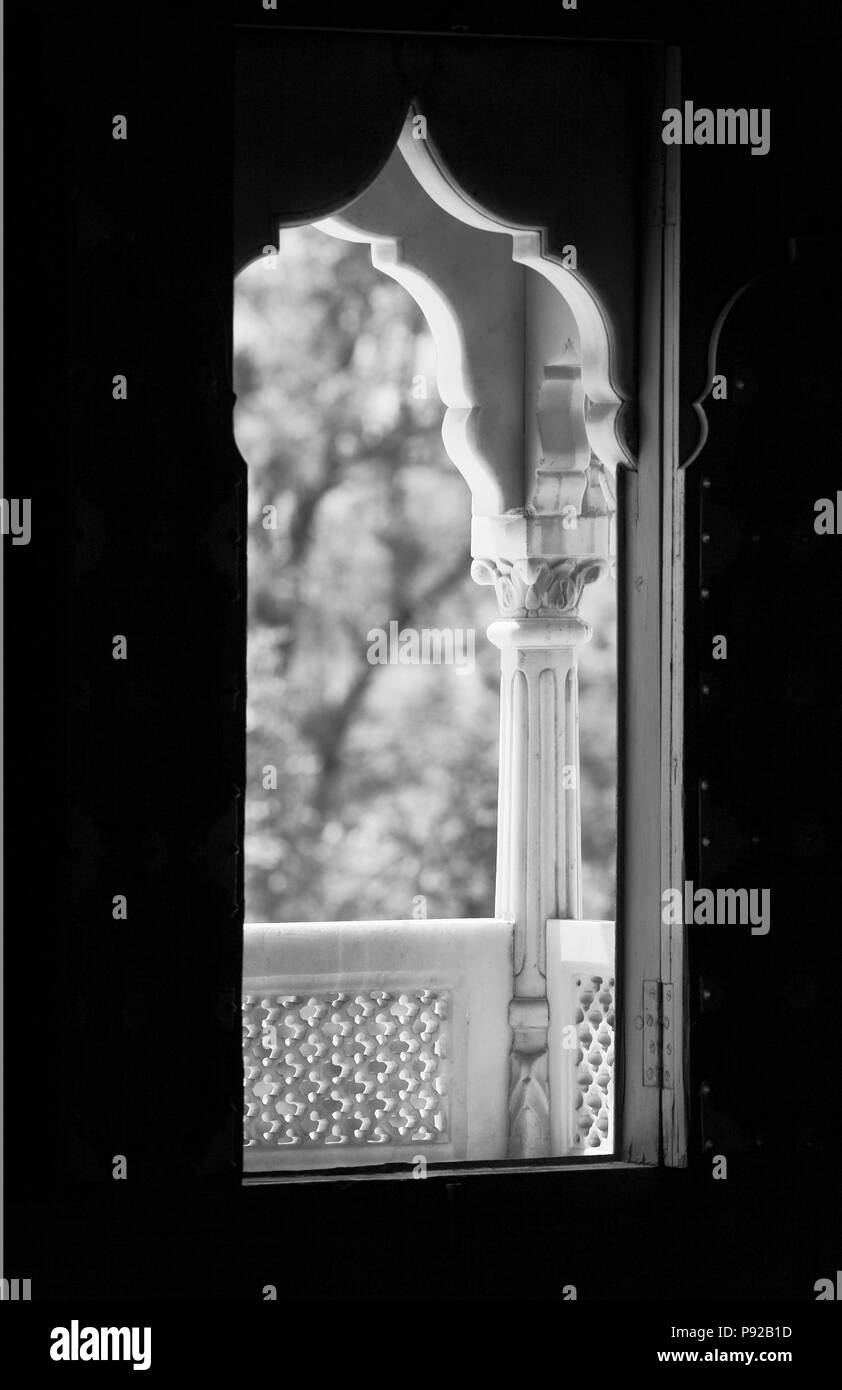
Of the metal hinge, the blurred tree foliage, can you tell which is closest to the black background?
the metal hinge

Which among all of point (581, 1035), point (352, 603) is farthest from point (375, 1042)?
point (352, 603)

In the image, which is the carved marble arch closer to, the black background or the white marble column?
the white marble column

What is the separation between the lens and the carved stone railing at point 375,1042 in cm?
593

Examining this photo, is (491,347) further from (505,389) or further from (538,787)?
(538,787)

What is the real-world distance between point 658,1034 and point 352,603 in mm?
11984

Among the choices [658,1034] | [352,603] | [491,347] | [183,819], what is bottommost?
[658,1034]

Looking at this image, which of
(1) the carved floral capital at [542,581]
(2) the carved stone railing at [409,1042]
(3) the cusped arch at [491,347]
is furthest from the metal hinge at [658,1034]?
(1) the carved floral capital at [542,581]

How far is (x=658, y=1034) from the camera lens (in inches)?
190

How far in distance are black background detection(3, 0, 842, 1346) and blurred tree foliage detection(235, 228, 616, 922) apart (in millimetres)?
11308

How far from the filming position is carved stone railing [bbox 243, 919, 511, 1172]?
19.5 ft

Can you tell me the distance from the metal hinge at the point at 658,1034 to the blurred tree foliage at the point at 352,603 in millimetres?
11251

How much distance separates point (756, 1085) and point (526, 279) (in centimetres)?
267

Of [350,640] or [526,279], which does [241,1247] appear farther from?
[350,640]

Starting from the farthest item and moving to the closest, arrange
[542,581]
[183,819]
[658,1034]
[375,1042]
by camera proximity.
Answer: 1. [542,581]
2. [375,1042]
3. [658,1034]
4. [183,819]
